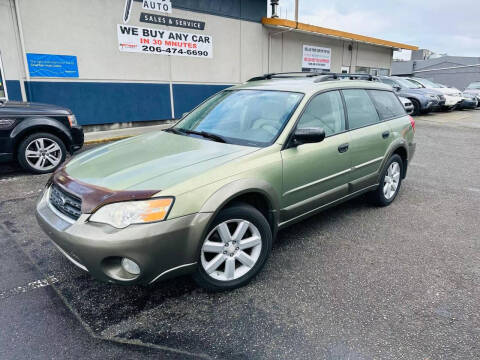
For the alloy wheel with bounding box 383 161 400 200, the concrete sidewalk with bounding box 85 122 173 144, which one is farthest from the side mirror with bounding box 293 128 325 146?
the concrete sidewalk with bounding box 85 122 173 144

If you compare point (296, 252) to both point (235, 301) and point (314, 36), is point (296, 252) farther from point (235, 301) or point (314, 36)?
point (314, 36)

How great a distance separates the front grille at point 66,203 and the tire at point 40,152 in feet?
11.7

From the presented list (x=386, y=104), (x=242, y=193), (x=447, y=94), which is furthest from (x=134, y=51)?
(x=447, y=94)

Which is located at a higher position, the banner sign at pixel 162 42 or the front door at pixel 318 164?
the banner sign at pixel 162 42

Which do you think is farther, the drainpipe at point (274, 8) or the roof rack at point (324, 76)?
the drainpipe at point (274, 8)

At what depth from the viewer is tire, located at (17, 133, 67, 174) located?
5.68 meters

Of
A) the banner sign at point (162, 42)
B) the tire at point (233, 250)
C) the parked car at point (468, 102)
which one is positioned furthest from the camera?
the parked car at point (468, 102)

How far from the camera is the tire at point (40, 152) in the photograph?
568 cm

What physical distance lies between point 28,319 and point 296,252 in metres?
2.23

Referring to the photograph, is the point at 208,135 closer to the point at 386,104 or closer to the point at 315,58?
the point at 386,104


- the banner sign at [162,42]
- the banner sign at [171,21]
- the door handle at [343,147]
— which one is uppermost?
the banner sign at [171,21]

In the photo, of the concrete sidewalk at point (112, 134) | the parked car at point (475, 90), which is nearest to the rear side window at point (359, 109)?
the concrete sidewalk at point (112, 134)

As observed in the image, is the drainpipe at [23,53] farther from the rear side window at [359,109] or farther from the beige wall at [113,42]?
the rear side window at [359,109]

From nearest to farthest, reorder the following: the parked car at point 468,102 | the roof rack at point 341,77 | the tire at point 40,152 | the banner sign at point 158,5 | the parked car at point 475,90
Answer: the roof rack at point 341,77, the tire at point 40,152, the banner sign at point 158,5, the parked car at point 468,102, the parked car at point 475,90
